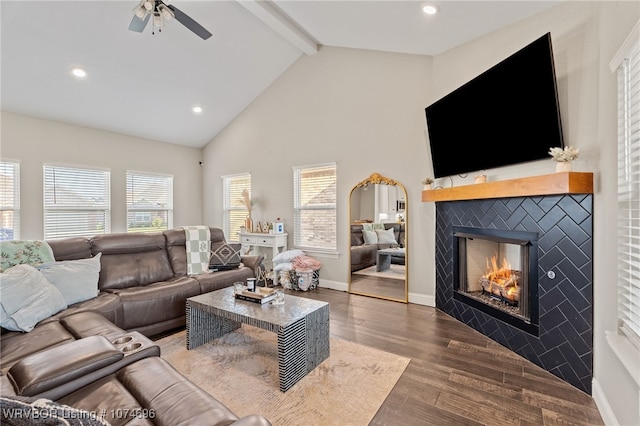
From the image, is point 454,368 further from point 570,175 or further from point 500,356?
point 570,175

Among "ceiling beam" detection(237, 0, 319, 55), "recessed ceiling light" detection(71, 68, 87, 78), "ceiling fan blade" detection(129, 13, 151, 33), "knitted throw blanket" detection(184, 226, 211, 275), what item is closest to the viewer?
"ceiling fan blade" detection(129, 13, 151, 33)

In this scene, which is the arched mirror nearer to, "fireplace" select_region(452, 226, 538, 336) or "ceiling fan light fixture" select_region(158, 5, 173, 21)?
"fireplace" select_region(452, 226, 538, 336)

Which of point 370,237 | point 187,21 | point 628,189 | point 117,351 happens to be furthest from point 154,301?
point 628,189

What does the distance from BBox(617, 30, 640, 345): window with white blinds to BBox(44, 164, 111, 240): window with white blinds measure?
6679 mm

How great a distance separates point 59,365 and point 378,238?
376 centimetres

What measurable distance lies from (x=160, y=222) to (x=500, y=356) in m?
6.21

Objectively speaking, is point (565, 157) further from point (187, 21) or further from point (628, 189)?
point (187, 21)

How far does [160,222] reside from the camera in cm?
635

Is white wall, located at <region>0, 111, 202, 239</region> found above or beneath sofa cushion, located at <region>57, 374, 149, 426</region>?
above

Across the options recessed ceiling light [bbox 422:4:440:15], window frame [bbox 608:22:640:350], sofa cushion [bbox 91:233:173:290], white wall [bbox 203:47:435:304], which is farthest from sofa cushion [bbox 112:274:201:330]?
recessed ceiling light [bbox 422:4:440:15]

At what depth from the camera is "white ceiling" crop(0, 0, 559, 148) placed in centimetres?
319

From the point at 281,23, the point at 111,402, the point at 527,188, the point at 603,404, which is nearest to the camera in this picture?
the point at 111,402

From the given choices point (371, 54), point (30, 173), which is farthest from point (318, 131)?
point (30, 173)

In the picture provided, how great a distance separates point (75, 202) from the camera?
5094 millimetres
